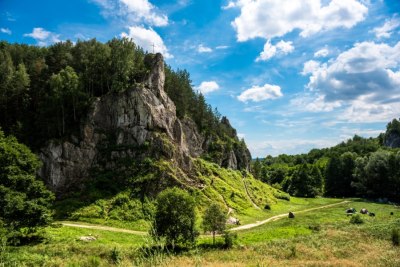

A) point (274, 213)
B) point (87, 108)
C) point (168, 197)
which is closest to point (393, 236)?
point (168, 197)

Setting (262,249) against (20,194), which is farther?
(262,249)

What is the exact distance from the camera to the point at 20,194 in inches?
1548

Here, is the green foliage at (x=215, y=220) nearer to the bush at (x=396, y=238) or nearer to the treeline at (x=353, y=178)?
the bush at (x=396, y=238)

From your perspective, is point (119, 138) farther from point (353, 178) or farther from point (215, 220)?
point (353, 178)

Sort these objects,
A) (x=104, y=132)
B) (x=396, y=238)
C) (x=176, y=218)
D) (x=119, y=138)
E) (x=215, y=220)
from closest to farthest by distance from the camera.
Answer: (x=176, y=218)
(x=396, y=238)
(x=215, y=220)
(x=119, y=138)
(x=104, y=132)

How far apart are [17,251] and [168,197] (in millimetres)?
18636

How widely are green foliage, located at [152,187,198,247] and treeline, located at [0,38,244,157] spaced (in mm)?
37841

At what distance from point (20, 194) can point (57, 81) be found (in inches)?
1433

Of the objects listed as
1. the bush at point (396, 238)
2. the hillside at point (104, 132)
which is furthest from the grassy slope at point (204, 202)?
the bush at point (396, 238)

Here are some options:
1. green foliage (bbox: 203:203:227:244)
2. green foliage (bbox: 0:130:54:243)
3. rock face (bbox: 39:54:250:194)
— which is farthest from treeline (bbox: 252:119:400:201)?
green foliage (bbox: 0:130:54:243)

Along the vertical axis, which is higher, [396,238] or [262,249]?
[396,238]

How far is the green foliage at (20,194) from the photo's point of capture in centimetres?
3747

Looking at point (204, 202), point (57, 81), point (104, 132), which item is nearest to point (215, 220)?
point (204, 202)

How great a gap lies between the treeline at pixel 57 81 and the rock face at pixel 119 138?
130 inches
